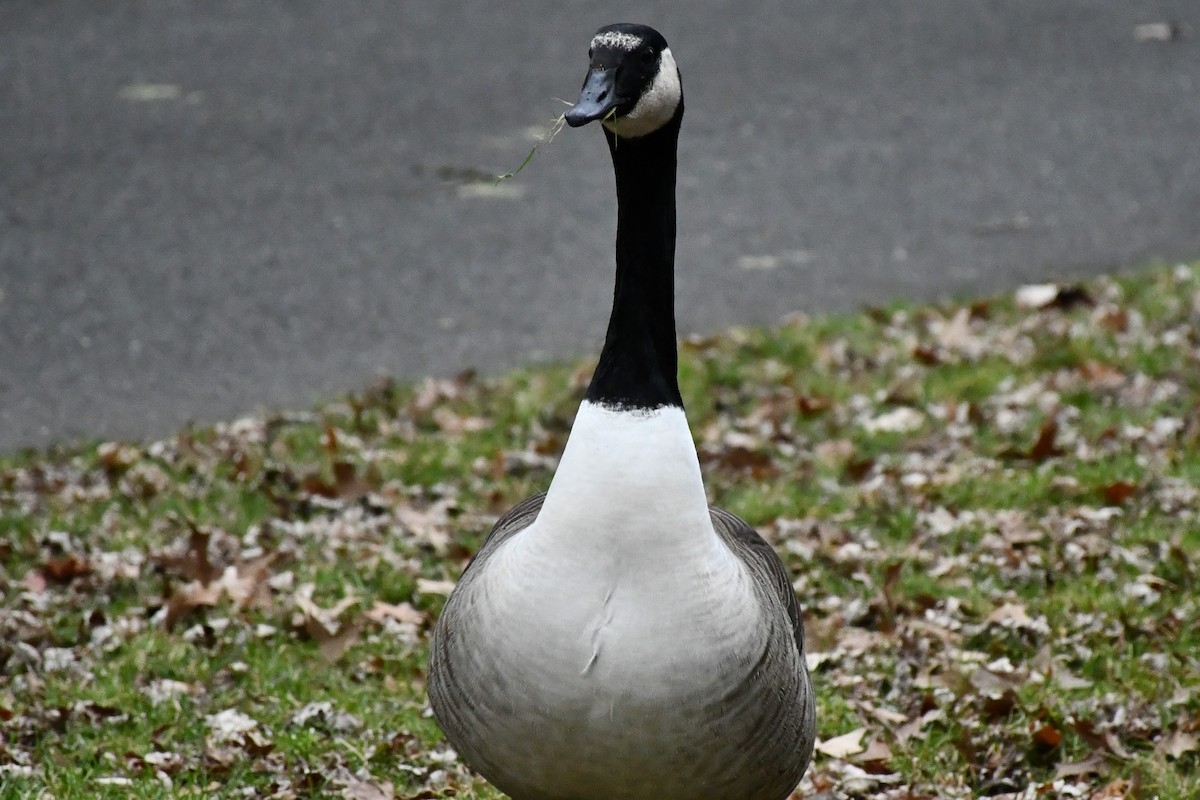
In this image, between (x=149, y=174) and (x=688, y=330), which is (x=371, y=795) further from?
(x=149, y=174)

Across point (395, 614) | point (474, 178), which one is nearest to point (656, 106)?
point (395, 614)

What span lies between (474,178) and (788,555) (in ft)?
13.0

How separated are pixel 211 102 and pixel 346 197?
1.49 meters

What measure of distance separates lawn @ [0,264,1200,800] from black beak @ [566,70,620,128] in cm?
193

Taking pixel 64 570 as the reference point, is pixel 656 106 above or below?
above

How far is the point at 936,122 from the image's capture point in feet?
30.9

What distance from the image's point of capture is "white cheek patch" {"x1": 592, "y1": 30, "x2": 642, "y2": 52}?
9.57 ft

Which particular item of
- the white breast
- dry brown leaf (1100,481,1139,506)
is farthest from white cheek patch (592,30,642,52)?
dry brown leaf (1100,481,1139,506)

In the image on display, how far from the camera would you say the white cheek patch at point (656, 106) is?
2.98m

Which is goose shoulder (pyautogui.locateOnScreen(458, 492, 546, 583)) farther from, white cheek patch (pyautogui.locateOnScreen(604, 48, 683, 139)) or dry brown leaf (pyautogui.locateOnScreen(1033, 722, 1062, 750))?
dry brown leaf (pyautogui.locateOnScreen(1033, 722, 1062, 750))

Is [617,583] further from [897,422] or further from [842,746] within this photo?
[897,422]

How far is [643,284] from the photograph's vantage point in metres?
3.22

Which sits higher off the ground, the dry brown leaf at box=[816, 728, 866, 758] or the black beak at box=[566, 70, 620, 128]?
the black beak at box=[566, 70, 620, 128]

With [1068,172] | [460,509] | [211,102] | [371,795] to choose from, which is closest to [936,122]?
[1068,172]
